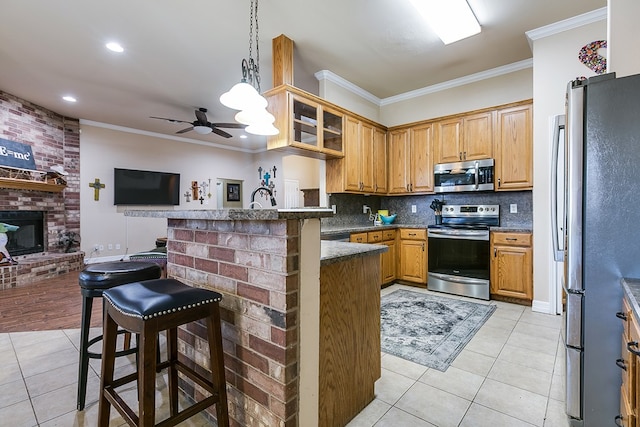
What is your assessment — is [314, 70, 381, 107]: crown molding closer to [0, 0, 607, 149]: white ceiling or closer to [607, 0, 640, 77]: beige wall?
[0, 0, 607, 149]: white ceiling

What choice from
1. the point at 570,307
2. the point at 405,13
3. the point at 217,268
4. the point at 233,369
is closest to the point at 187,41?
the point at 405,13

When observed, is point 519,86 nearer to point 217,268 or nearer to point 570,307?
point 570,307

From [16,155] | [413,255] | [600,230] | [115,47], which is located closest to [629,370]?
[600,230]

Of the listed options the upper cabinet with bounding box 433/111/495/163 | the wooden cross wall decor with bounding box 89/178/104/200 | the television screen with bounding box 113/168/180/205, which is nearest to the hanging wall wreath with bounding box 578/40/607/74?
the upper cabinet with bounding box 433/111/495/163

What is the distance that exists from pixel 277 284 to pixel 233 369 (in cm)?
56

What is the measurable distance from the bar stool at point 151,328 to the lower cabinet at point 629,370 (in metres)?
1.46

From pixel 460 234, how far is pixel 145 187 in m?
6.30

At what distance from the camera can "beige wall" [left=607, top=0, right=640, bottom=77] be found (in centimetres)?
172

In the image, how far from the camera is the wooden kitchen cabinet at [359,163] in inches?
155

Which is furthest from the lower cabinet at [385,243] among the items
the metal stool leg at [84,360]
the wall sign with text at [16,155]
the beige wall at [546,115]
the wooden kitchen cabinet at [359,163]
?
the wall sign with text at [16,155]

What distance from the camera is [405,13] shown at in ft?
8.89

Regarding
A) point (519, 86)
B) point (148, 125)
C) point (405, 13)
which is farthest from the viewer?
point (148, 125)

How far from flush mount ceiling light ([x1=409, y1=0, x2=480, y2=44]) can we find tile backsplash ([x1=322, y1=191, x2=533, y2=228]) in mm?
2032

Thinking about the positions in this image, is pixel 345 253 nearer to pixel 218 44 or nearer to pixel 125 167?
pixel 218 44
